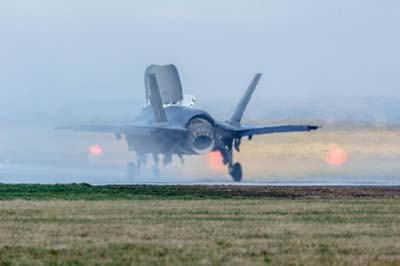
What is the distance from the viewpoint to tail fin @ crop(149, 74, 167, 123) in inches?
4446

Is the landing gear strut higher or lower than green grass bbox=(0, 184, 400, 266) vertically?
higher

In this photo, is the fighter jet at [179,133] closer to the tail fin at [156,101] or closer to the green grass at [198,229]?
the tail fin at [156,101]

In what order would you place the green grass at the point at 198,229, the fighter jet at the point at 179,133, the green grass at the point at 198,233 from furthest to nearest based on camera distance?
the fighter jet at the point at 179,133 → the green grass at the point at 198,229 → the green grass at the point at 198,233

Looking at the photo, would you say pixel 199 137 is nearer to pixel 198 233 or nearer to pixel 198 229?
pixel 198 229

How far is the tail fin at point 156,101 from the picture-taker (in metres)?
113

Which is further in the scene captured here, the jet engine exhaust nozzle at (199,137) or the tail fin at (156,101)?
the tail fin at (156,101)

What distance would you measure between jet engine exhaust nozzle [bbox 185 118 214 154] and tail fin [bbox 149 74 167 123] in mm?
3069

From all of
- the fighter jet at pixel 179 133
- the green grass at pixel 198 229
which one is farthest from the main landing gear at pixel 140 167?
the green grass at pixel 198 229

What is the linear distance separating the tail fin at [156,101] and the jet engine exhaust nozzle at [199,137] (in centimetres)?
307

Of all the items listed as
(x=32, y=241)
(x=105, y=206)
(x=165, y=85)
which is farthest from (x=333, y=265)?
(x=165, y=85)

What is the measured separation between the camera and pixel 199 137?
4397 inches

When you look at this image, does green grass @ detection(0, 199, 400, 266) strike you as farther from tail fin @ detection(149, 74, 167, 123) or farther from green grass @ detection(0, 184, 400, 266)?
tail fin @ detection(149, 74, 167, 123)

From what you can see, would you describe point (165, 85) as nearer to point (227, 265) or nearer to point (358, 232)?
point (358, 232)

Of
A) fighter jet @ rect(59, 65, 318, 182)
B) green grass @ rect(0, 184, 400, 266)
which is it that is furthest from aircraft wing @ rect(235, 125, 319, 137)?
green grass @ rect(0, 184, 400, 266)
